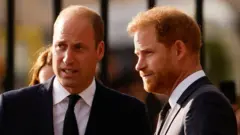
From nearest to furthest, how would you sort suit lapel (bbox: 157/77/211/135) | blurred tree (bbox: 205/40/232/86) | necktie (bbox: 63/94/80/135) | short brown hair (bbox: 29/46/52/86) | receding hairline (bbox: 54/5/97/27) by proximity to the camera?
suit lapel (bbox: 157/77/211/135) < necktie (bbox: 63/94/80/135) < receding hairline (bbox: 54/5/97/27) < short brown hair (bbox: 29/46/52/86) < blurred tree (bbox: 205/40/232/86)

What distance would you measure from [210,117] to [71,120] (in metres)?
0.62

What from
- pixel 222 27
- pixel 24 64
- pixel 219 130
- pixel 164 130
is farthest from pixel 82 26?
pixel 222 27

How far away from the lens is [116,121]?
3381mm

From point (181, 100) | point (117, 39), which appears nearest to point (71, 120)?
point (181, 100)

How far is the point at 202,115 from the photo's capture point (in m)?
2.92

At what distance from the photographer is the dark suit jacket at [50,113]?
3.23 m

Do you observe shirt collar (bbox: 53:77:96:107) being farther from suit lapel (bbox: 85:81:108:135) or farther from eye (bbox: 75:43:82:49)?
eye (bbox: 75:43:82:49)

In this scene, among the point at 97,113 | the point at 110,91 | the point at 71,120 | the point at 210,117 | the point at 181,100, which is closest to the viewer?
the point at 210,117

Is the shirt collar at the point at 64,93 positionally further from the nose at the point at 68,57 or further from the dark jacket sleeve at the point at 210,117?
the dark jacket sleeve at the point at 210,117

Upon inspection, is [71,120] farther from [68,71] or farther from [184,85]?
[184,85]

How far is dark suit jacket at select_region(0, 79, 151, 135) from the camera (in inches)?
127

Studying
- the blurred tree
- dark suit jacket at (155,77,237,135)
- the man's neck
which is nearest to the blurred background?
the blurred tree

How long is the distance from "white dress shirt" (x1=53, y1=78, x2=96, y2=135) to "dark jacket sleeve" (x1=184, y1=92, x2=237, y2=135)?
1.72 feet

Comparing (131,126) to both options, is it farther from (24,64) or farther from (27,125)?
(24,64)
